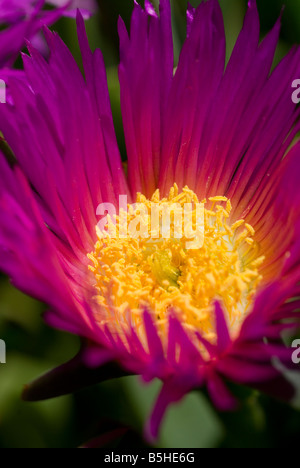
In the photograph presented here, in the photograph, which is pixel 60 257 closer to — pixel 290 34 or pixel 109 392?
pixel 109 392

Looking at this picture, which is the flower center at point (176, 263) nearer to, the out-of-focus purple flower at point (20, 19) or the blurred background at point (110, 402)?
the blurred background at point (110, 402)

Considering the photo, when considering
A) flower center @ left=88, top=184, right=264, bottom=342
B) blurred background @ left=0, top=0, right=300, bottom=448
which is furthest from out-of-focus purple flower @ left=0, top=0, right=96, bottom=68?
flower center @ left=88, top=184, right=264, bottom=342

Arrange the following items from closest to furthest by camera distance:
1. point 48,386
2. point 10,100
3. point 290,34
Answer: point 48,386, point 10,100, point 290,34

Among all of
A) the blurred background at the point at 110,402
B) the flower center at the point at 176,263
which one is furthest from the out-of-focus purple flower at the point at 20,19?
the flower center at the point at 176,263

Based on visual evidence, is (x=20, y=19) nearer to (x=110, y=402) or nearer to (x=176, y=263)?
(x=176, y=263)

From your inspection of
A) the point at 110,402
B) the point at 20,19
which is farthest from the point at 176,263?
the point at 20,19

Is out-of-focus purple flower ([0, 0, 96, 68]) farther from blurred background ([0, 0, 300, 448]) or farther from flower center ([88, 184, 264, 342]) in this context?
flower center ([88, 184, 264, 342])
